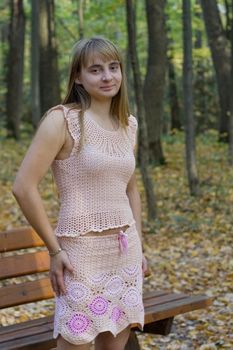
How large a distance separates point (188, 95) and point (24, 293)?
23.7 feet

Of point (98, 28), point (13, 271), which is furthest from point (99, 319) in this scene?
point (98, 28)

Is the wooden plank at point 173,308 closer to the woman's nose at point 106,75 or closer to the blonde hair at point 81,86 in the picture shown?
the blonde hair at point 81,86

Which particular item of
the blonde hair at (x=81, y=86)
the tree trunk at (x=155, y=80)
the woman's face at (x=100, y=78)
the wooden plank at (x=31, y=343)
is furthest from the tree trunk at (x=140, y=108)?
the woman's face at (x=100, y=78)

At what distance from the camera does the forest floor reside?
18.5 ft

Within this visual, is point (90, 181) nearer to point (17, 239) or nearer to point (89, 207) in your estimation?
Answer: point (89, 207)

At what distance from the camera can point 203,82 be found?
2658 cm

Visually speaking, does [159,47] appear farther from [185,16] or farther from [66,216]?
[66,216]

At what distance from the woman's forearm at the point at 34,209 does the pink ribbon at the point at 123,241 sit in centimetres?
32

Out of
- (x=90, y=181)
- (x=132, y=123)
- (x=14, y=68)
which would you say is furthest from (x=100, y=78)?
(x=14, y=68)

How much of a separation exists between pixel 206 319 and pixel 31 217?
3.41 metres

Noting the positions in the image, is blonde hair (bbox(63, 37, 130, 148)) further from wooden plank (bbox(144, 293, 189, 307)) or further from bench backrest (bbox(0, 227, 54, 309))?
wooden plank (bbox(144, 293, 189, 307))

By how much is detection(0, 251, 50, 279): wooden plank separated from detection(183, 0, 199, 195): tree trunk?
6.90m

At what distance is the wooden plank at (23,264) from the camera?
163 inches

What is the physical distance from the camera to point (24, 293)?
165 inches
